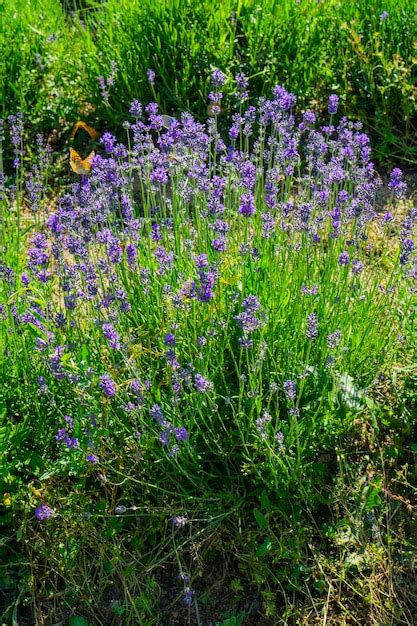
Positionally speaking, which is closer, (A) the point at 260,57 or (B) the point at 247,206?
(B) the point at 247,206

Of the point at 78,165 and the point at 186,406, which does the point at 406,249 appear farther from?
the point at 78,165

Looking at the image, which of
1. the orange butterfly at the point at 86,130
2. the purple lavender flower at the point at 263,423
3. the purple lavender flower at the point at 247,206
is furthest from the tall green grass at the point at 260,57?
the purple lavender flower at the point at 263,423

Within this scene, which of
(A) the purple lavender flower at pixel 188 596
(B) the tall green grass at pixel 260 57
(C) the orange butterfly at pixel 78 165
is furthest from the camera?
(B) the tall green grass at pixel 260 57

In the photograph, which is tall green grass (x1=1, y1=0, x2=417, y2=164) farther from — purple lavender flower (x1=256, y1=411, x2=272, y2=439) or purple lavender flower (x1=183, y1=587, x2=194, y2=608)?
purple lavender flower (x1=183, y1=587, x2=194, y2=608)

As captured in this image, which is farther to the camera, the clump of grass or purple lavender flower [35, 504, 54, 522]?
the clump of grass

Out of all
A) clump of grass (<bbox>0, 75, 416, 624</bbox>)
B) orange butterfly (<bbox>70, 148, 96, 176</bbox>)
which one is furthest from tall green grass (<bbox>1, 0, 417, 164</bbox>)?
clump of grass (<bbox>0, 75, 416, 624</bbox>)

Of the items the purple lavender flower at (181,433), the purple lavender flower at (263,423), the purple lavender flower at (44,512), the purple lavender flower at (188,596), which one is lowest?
the purple lavender flower at (188,596)

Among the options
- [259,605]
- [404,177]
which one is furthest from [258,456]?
[404,177]

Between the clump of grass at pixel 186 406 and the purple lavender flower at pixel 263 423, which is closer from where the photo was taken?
the purple lavender flower at pixel 263 423

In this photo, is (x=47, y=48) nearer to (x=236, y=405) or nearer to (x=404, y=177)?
(x=404, y=177)

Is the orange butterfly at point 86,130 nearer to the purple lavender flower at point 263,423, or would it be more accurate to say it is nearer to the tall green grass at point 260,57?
the tall green grass at point 260,57

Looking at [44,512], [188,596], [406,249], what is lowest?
[188,596]

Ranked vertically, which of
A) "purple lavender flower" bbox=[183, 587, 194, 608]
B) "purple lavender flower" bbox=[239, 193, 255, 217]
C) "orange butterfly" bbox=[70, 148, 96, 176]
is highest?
"purple lavender flower" bbox=[239, 193, 255, 217]

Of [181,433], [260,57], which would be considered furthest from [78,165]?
[181,433]
